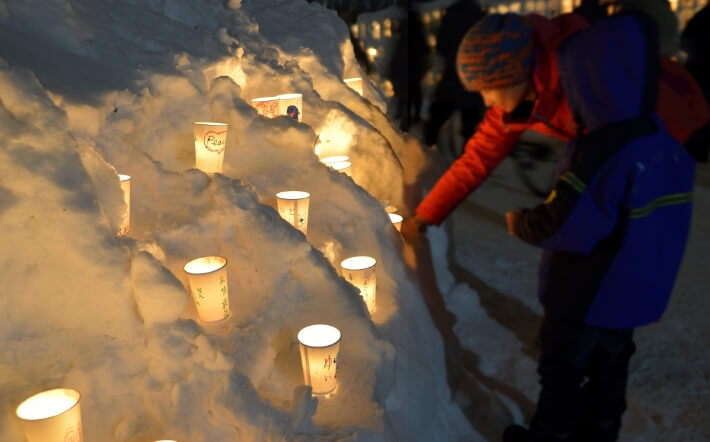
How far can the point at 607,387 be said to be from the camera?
2234 millimetres

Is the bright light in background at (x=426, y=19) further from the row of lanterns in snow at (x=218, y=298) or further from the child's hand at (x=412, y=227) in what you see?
the child's hand at (x=412, y=227)

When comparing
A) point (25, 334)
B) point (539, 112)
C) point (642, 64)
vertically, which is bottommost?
point (25, 334)

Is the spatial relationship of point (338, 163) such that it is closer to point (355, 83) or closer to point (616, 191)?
point (355, 83)

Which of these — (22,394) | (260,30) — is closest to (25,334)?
(22,394)

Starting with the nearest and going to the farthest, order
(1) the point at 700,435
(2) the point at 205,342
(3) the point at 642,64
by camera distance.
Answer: (2) the point at 205,342 < (3) the point at 642,64 < (1) the point at 700,435

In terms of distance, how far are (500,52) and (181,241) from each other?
5.02 feet

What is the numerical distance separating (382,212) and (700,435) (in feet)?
6.64

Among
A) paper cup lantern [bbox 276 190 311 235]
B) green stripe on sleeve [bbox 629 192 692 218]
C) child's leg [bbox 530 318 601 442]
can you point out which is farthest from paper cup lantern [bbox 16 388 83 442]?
green stripe on sleeve [bbox 629 192 692 218]

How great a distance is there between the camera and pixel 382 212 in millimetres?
2805

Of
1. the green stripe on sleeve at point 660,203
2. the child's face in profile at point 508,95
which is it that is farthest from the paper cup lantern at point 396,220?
the green stripe on sleeve at point 660,203

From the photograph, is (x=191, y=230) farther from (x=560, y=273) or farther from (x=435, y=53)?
(x=435, y=53)

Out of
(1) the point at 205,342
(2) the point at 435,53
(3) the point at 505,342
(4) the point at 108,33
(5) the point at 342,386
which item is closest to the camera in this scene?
(1) the point at 205,342

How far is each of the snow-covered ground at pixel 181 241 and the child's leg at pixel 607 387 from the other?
60cm

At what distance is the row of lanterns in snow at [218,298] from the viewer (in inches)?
51.8
